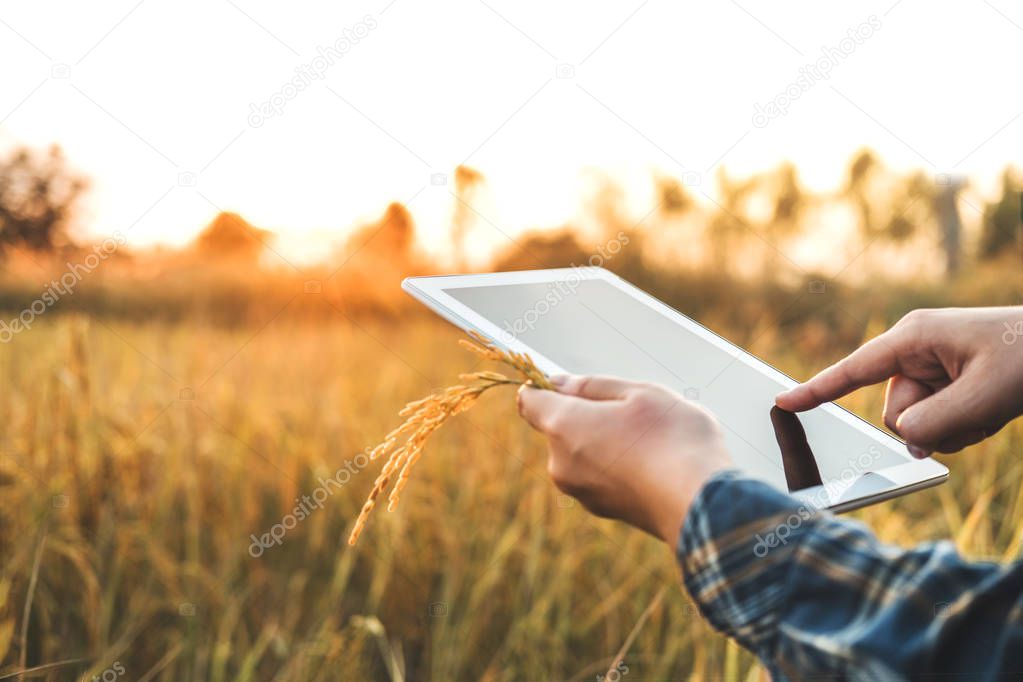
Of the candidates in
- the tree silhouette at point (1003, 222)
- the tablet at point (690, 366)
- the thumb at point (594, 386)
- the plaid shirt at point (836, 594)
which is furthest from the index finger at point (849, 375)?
the tree silhouette at point (1003, 222)

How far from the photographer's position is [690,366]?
48.1 inches

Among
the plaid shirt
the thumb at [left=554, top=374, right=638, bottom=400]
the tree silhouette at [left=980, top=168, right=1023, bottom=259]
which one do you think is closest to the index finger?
the thumb at [left=554, top=374, right=638, bottom=400]

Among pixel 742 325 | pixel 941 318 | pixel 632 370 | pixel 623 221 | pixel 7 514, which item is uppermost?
pixel 623 221

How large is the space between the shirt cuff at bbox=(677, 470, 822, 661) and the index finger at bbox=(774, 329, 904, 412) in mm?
557

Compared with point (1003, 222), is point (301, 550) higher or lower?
lower

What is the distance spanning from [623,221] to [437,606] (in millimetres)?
4341

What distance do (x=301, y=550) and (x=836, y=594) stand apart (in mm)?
1908

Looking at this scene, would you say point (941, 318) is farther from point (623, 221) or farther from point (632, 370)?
point (623, 221)

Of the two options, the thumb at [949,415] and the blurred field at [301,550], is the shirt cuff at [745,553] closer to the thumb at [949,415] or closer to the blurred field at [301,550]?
the thumb at [949,415]

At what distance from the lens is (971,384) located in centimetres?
120

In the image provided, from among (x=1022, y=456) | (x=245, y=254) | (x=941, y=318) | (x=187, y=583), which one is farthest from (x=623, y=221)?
(x=941, y=318)

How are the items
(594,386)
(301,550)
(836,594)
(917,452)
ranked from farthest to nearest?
(301,550), (917,452), (594,386), (836,594)

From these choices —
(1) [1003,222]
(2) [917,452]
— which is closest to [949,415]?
(2) [917,452]

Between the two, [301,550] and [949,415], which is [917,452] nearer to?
[949,415]
